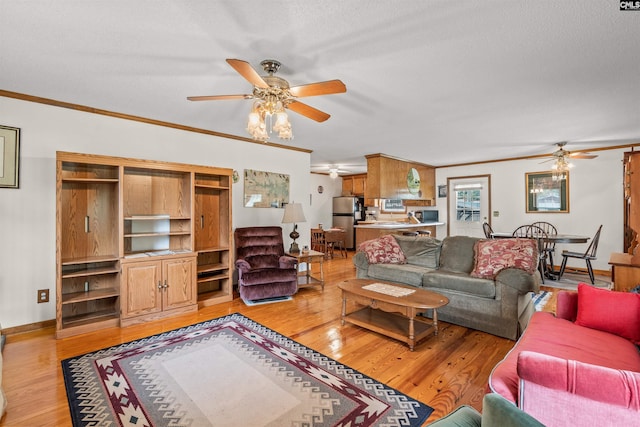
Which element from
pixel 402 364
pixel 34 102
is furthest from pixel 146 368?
pixel 34 102

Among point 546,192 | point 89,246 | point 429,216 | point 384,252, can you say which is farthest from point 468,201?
point 89,246

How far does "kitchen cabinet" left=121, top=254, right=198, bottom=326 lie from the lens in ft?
10.4

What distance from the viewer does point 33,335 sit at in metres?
2.91

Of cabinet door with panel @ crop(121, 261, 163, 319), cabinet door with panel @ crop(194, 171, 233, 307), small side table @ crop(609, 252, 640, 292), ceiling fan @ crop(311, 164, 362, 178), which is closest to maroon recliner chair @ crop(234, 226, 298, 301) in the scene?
cabinet door with panel @ crop(194, 171, 233, 307)

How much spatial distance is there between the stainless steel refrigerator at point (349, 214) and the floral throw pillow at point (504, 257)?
5.11 metres

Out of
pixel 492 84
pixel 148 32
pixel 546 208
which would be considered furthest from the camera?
pixel 546 208

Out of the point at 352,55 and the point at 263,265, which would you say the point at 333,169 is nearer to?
the point at 263,265

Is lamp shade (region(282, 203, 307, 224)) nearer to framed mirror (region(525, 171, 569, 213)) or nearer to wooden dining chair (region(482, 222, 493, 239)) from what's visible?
A: wooden dining chair (region(482, 222, 493, 239))

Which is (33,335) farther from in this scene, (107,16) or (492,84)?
(492,84)

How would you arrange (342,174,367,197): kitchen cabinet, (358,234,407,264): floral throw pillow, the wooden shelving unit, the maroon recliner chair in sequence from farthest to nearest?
(342,174,367,197): kitchen cabinet < (358,234,407,264): floral throw pillow < the maroon recliner chair < the wooden shelving unit

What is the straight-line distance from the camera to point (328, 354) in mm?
2529

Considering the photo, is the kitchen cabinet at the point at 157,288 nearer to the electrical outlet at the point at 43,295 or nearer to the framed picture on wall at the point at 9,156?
the electrical outlet at the point at 43,295

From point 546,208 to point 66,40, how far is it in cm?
779

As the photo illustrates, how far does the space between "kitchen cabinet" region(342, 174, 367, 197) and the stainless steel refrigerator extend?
258mm
